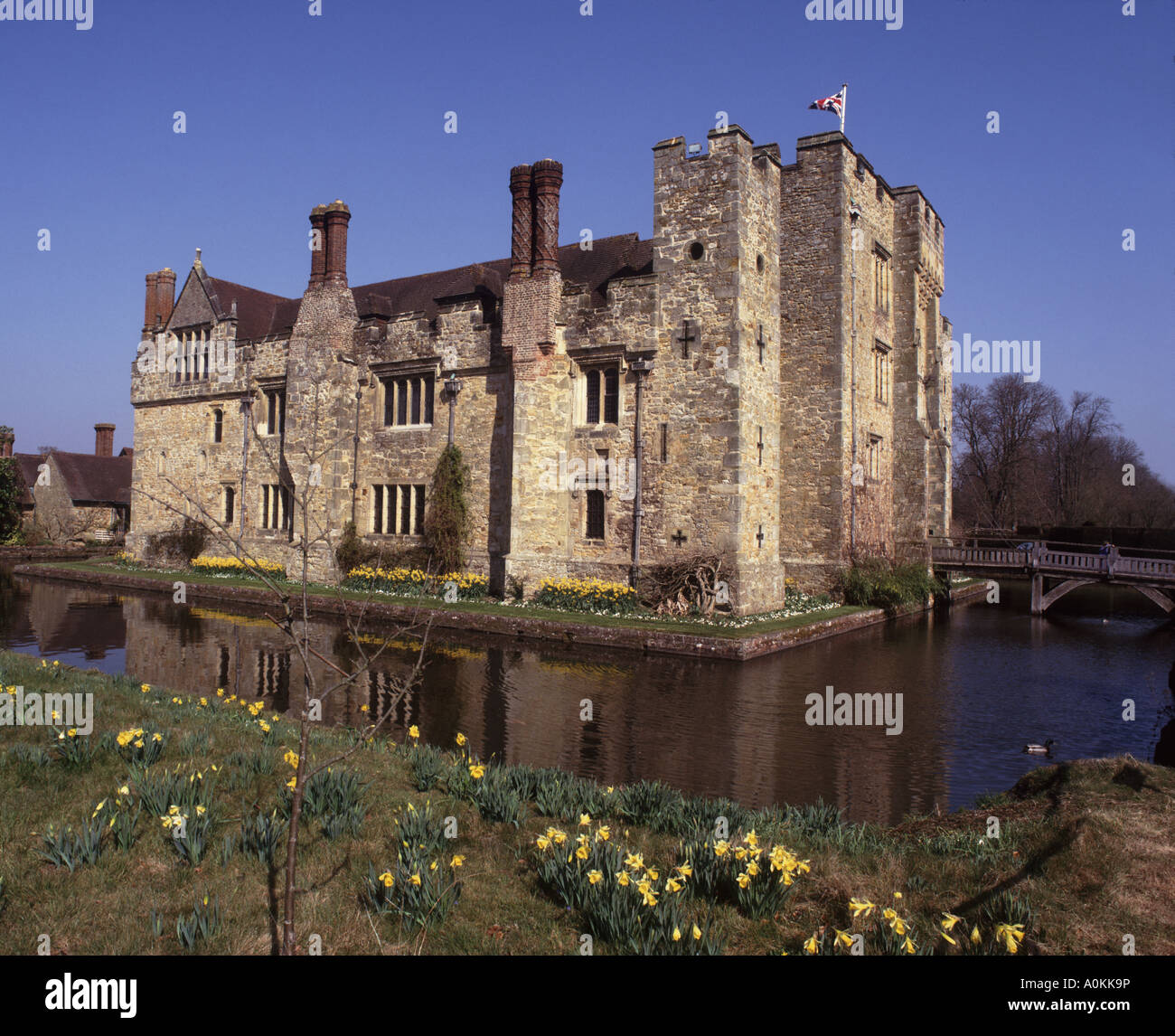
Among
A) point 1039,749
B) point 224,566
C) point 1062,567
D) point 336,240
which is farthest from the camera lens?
point 224,566

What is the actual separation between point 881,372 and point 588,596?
14.2 metres

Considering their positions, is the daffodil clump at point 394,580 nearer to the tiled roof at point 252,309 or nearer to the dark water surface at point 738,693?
the dark water surface at point 738,693

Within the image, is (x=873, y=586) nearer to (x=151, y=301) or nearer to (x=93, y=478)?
(x=151, y=301)

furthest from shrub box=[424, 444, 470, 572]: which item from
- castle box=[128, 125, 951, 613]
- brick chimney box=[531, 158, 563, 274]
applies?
brick chimney box=[531, 158, 563, 274]

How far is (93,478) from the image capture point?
4797 cm

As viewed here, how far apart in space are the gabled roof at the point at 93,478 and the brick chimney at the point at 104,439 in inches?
142

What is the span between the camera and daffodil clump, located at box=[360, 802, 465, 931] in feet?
14.9

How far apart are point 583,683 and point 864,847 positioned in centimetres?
798

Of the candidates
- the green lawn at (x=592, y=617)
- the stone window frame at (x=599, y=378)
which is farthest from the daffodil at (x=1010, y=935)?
the stone window frame at (x=599, y=378)

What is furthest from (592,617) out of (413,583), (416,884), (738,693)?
(416,884)

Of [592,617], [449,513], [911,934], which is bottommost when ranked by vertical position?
[592,617]

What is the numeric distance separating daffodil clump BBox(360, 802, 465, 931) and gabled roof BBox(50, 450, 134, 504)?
47512 mm

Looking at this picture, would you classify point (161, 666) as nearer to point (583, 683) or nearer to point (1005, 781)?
point (583, 683)
